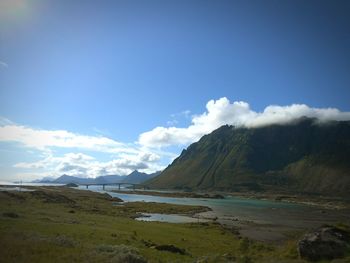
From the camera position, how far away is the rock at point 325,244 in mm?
28328

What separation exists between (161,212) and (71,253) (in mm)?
101807

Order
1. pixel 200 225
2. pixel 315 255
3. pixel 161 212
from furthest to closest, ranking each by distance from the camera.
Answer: pixel 161 212 < pixel 200 225 < pixel 315 255

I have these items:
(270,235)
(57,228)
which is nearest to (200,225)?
(270,235)

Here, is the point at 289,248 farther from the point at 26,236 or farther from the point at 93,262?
the point at 26,236

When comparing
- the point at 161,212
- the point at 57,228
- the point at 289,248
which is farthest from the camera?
the point at 161,212

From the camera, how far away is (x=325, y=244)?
28.9m

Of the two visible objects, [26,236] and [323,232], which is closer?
[323,232]

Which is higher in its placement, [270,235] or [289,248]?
[289,248]

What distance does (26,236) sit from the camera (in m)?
33.8

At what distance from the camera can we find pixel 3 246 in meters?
26.7

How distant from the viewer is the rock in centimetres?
2833

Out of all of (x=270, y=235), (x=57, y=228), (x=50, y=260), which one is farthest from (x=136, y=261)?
(x=270, y=235)

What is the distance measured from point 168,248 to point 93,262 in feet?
53.7

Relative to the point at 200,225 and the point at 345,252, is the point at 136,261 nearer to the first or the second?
the point at 345,252
